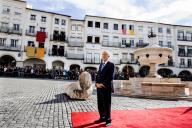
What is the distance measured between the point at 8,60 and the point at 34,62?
4.79m

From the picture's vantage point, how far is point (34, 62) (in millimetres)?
40000

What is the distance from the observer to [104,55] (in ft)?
A: 16.9

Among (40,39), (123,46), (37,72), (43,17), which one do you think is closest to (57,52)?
(40,39)

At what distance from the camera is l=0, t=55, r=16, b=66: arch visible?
37.8 m

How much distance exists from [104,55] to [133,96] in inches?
238

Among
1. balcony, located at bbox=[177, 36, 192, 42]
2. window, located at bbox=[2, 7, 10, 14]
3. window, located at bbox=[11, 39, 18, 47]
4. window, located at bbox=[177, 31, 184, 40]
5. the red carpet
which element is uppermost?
window, located at bbox=[2, 7, 10, 14]

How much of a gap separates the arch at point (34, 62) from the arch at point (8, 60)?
217cm

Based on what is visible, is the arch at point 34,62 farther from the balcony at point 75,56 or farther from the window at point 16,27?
the window at point 16,27

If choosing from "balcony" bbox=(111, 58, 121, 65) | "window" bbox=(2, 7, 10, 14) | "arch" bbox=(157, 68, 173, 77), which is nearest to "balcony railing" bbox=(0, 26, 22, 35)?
"window" bbox=(2, 7, 10, 14)

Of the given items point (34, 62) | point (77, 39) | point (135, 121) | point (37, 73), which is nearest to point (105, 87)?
point (135, 121)

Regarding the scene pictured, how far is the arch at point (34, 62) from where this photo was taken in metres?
39.4

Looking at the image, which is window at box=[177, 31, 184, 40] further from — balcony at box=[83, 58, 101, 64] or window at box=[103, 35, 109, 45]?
balcony at box=[83, 58, 101, 64]

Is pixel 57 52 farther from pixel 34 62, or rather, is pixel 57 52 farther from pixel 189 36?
pixel 189 36

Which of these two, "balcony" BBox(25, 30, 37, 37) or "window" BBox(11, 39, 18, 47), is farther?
"balcony" BBox(25, 30, 37, 37)
